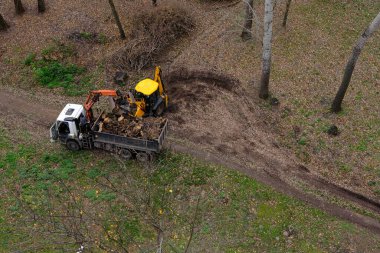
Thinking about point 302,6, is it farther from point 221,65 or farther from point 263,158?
point 263,158

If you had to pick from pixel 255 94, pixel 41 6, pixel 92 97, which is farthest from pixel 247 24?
pixel 41 6

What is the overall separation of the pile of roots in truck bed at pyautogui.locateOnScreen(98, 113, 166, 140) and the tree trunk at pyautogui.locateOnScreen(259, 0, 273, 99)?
6.68 meters

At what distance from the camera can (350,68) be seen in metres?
21.0

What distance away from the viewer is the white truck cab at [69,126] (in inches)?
783

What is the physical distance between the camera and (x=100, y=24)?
1142 inches

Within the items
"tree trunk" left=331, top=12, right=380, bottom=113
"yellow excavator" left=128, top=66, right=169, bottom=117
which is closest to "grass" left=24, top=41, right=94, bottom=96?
"yellow excavator" left=128, top=66, right=169, bottom=117

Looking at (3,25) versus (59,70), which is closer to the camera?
(59,70)

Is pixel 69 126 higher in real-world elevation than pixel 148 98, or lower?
lower

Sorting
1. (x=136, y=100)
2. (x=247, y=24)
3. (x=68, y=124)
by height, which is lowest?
(x=68, y=124)

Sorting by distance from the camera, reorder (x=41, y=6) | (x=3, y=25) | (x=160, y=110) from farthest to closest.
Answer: (x=41, y=6) → (x=3, y=25) → (x=160, y=110)

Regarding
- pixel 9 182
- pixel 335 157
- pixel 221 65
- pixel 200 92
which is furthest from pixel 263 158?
pixel 9 182

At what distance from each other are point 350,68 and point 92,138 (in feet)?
43.7

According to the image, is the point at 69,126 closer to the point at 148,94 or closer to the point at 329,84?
the point at 148,94

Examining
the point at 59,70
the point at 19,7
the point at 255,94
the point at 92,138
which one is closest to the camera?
the point at 92,138
